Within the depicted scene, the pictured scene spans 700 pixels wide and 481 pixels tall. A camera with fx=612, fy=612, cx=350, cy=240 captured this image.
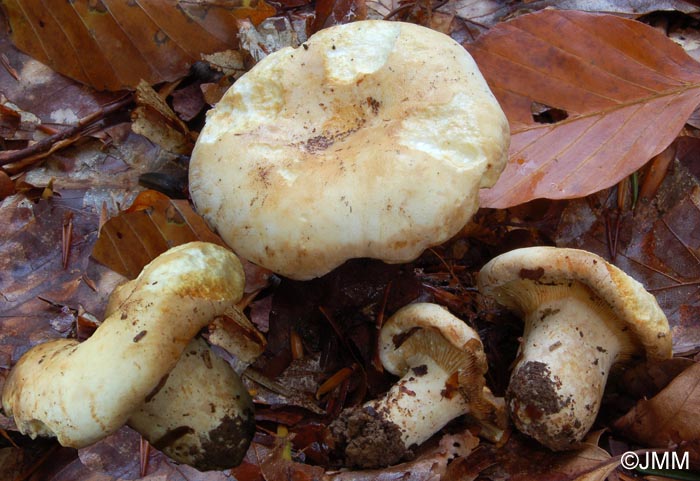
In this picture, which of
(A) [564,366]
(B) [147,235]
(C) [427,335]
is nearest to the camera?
(A) [564,366]

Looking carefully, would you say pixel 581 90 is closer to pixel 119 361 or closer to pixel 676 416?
pixel 676 416

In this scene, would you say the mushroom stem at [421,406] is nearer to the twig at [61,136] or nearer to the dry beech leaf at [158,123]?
the dry beech leaf at [158,123]

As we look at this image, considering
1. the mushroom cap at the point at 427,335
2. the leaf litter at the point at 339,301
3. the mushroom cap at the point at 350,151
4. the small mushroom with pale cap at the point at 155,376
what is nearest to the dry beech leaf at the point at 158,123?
the leaf litter at the point at 339,301

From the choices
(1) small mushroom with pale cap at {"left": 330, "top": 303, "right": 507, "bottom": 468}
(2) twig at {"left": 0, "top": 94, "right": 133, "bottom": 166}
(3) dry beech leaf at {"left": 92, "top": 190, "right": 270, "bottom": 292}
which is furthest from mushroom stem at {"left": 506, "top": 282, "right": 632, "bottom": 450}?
(2) twig at {"left": 0, "top": 94, "right": 133, "bottom": 166}

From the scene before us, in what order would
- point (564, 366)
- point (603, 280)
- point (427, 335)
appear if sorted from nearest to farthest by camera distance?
point (603, 280)
point (564, 366)
point (427, 335)

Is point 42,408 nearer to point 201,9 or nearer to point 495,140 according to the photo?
point 495,140

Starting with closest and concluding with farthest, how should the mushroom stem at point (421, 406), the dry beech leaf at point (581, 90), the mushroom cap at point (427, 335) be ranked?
the mushroom cap at point (427, 335)
the mushroom stem at point (421, 406)
the dry beech leaf at point (581, 90)

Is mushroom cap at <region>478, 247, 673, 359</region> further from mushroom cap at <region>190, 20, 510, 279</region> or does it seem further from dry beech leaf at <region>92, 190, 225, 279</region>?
dry beech leaf at <region>92, 190, 225, 279</region>

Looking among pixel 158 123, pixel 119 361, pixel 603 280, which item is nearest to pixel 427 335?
pixel 603 280
